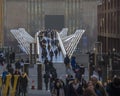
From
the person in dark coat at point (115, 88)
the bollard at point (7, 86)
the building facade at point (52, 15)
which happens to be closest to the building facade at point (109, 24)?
the building facade at point (52, 15)

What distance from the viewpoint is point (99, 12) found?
72.1 meters

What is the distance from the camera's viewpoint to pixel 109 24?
61.1 metres

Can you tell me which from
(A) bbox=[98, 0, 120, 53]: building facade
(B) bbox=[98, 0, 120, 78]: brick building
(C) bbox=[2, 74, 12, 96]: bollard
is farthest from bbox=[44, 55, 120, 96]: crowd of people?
(A) bbox=[98, 0, 120, 53]: building facade

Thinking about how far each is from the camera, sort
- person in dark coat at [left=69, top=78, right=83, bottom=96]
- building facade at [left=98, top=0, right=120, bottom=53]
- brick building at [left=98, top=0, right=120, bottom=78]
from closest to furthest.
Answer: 1. person in dark coat at [left=69, top=78, right=83, bottom=96]
2. brick building at [left=98, top=0, right=120, bottom=78]
3. building facade at [left=98, top=0, right=120, bottom=53]

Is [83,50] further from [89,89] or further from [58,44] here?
[89,89]

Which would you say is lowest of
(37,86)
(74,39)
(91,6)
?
(37,86)

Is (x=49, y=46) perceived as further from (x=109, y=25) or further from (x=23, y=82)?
(x=23, y=82)

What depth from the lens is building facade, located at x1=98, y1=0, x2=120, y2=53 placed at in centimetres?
5462

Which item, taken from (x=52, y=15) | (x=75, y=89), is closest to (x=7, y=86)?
(x=75, y=89)

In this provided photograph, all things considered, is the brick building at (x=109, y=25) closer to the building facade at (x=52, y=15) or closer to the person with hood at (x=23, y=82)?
the building facade at (x=52, y=15)

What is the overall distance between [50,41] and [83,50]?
Result: 16.6 metres

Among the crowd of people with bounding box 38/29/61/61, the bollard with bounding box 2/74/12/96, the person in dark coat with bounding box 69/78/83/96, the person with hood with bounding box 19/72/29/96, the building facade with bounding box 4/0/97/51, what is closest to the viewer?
the person in dark coat with bounding box 69/78/83/96

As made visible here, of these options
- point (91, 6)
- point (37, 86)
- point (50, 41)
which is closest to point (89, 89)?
point (37, 86)

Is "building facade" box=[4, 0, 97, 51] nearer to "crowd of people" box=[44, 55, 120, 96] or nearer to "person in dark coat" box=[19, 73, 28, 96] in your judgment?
"person in dark coat" box=[19, 73, 28, 96]
